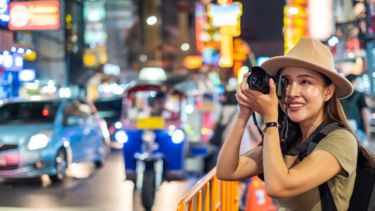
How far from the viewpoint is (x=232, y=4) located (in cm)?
2628

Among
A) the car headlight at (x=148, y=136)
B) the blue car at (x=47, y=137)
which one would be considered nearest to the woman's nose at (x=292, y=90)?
the car headlight at (x=148, y=136)

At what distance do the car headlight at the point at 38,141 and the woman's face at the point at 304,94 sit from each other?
756 cm

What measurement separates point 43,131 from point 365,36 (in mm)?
6704

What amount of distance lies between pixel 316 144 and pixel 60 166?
8.21 m

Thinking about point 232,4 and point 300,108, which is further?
point 232,4

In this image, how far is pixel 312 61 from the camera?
8.03ft

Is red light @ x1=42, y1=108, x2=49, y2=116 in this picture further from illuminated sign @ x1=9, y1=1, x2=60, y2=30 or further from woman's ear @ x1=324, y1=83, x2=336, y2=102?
woman's ear @ x1=324, y1=83, x2=336, y2=102

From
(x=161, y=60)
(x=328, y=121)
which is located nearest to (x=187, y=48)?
(x=161, y=60)

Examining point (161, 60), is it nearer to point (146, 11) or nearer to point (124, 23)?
point (146, 11)

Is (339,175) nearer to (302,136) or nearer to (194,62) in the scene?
(302,136)

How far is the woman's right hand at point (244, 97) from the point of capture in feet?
7.91

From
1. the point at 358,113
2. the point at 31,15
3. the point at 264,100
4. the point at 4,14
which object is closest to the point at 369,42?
the point at 358,113

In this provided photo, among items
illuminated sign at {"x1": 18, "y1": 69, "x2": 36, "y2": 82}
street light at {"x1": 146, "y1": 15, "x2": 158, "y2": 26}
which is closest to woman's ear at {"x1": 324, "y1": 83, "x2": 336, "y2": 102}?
illuminated sign at {"x1": 18, "y1": 69, "x2": 36, "y2": 82}

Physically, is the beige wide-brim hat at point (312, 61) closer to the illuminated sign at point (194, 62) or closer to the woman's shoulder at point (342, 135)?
the woman's shoulder at point (342, 135)
